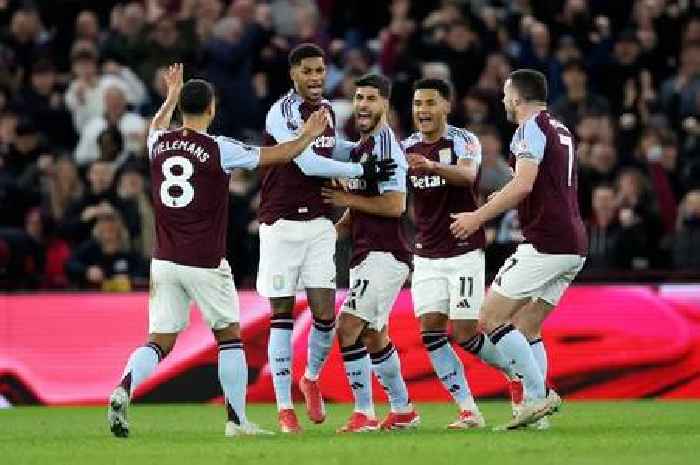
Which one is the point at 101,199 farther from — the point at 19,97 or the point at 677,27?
the point at 677,27

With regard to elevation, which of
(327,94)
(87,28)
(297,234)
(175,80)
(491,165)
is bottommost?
(297,234)

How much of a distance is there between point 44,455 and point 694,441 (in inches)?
166

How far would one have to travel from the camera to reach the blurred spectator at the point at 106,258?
19250 millimetres

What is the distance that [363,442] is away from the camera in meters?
12.8

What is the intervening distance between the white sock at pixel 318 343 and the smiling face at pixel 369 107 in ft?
4.83

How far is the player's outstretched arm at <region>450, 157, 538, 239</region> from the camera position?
43.3ft

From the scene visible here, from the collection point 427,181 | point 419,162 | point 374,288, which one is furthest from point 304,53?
point 374,288

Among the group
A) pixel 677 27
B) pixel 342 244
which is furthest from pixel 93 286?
pixel 677 27

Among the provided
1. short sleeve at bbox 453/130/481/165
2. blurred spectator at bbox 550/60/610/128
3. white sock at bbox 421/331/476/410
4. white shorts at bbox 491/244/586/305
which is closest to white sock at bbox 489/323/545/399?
white shorts at bbox 491/244/586/305

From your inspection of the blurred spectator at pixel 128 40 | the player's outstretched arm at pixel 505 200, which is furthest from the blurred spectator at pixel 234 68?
the player's outstretched arm at pixel 505 200

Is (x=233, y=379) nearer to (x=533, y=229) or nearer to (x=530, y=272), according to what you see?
(x=530, y=272)

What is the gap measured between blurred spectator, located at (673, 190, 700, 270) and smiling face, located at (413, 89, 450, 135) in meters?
5.53

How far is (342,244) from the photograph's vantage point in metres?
18.3

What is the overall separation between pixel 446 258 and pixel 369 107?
1.27m
